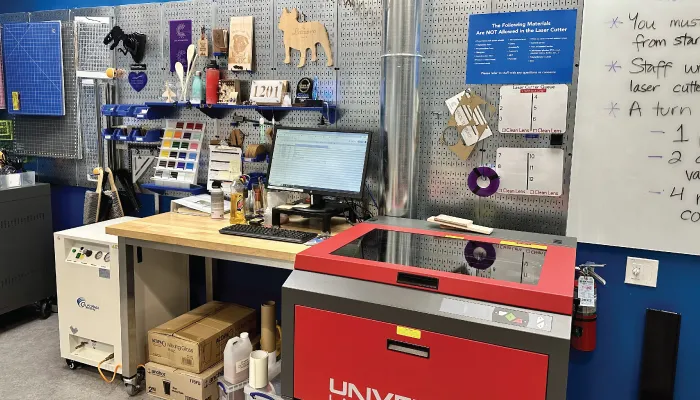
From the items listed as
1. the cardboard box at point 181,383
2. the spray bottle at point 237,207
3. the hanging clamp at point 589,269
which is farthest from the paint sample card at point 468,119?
the cardboard box at point 181,383

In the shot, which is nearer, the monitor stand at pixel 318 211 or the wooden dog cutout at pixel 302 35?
the monitor stand at pixel 318 211

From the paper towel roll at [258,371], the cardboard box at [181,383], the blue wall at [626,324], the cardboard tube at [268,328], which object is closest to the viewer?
the blue wall at [626,324]

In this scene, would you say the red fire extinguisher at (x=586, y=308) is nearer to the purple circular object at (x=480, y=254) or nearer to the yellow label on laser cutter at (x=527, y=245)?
the yellow label on laser cutter at (x=527, y=245)

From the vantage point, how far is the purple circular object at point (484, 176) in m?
2.47

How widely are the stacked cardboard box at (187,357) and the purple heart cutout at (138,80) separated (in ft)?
4.70

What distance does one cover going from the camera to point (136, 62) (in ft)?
10.7

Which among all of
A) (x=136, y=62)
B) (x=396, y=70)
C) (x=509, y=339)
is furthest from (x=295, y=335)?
(x=136, y=62)

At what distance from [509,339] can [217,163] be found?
6.83 feet

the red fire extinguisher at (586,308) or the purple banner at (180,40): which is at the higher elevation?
the purple banner at (180,40)

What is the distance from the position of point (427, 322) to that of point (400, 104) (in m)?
1.17

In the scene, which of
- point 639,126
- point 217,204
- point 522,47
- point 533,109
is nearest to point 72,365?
point 217,204

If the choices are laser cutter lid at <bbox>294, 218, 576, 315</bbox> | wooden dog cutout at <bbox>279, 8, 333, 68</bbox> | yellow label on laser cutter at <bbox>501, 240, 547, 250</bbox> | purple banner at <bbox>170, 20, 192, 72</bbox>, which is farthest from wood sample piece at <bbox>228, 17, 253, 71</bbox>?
yellow label on laser cutter at <bbox>501, 240, 547, 250</bbox>

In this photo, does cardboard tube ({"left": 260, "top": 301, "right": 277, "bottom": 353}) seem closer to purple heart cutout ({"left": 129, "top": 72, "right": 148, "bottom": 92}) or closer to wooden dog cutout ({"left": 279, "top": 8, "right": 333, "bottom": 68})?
wooden dog cutout ({"left": 279, "top": 8, "right": 333, "bottom": 68})

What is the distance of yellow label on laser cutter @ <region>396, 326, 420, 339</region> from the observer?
1609 mm
